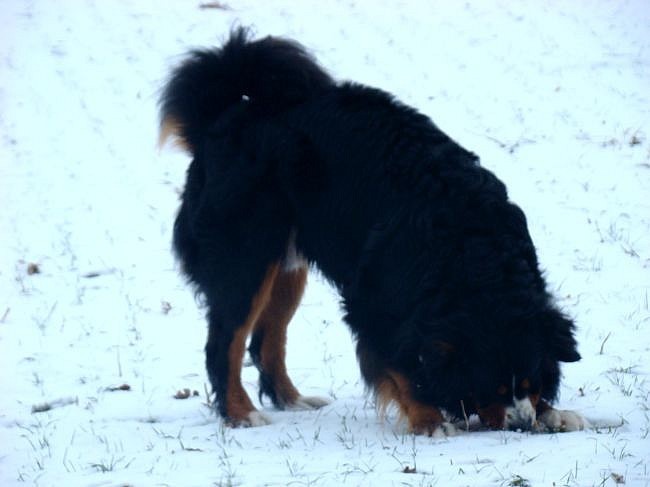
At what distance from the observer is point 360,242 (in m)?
5.64

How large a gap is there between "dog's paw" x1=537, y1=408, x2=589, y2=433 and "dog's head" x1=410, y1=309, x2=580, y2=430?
0.10 metres

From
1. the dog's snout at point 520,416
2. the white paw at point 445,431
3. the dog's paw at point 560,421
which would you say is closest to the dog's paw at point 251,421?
the white paw at point 445,431

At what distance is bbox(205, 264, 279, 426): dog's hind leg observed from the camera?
5.82 m

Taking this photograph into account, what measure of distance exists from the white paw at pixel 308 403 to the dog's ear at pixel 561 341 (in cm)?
175

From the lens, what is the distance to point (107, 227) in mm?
10297

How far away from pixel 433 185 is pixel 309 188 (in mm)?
856

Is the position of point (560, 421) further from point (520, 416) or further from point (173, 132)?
point (173, 132)

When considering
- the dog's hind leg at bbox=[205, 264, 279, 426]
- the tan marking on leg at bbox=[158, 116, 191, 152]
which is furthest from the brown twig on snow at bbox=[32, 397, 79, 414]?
the tan marking on leg at bbox=[158, 116, 191, 152]

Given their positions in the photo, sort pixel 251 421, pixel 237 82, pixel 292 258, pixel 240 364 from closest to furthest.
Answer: pixel 251 421, pixel 240 364, pixel 292 258, pixel 237 82

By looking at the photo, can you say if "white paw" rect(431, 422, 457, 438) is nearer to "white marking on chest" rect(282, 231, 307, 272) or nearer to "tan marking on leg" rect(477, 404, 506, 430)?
"tan marking on leg" rect(477, 404, 506, 430)

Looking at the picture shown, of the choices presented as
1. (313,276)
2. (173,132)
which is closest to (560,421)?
(173,132)

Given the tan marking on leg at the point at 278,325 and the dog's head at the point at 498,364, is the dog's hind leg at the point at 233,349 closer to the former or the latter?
the tan marking on leg at the point at 278,325

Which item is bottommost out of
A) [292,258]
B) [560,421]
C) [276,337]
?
[276,337]

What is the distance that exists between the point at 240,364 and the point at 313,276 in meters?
3.11
